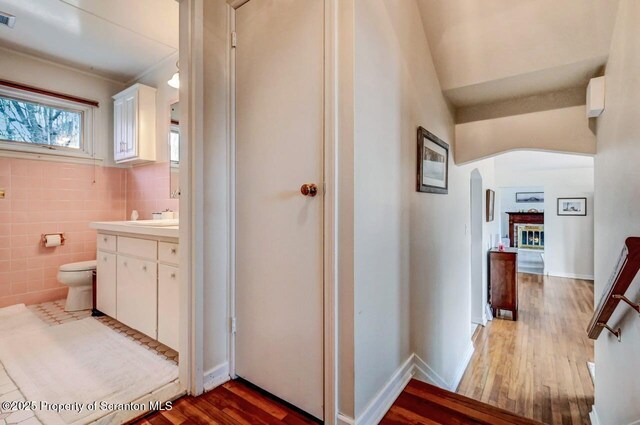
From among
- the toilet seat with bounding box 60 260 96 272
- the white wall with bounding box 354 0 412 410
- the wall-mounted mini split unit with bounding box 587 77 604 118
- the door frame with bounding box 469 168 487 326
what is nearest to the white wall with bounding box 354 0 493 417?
the white wall with bounding box 354 0 412 410

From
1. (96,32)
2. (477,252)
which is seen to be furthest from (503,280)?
(96,32)

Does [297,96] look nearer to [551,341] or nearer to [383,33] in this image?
[383,33]

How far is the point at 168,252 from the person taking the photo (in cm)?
184

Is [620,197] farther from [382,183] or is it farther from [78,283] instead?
[78,283]

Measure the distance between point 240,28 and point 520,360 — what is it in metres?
4.12

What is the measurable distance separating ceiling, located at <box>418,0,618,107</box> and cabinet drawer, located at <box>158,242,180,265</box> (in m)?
2.26

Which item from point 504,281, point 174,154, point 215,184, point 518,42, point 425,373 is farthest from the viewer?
point 504,281

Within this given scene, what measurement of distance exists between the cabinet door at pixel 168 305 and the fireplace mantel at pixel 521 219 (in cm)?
1093

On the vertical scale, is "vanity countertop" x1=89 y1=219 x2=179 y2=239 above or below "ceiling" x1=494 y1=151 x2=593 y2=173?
below

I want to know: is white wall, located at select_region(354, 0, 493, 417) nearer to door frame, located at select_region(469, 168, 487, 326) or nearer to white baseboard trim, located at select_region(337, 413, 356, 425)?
white baseboard trim, located at select_region(337, 413, 356, 425)

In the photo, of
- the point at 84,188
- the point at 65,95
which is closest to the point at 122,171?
the point at 84,188

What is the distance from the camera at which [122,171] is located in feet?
11.7

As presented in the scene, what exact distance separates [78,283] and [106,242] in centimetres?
69

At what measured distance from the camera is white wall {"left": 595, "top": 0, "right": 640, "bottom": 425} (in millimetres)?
1389
